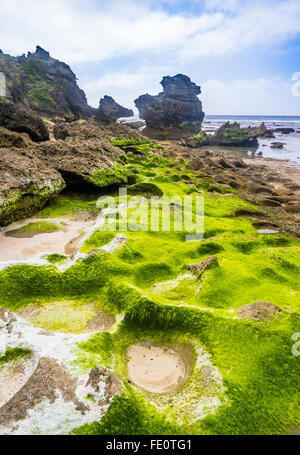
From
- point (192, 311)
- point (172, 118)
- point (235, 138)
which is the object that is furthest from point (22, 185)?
point (172, 118)

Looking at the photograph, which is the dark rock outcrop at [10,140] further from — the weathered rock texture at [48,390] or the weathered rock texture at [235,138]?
the weathered rock texture at [235,138]

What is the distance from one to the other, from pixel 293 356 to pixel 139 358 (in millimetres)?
3102

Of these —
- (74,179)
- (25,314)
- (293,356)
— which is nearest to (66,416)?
(25,314)

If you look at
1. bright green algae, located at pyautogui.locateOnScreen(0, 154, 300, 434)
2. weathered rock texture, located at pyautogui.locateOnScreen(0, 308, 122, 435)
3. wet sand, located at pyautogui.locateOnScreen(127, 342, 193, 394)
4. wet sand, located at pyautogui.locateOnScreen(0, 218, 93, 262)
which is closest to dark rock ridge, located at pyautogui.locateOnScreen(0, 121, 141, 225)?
wet sand, located at pyautogui.locateOnScreen(0, 218, 93, 262)

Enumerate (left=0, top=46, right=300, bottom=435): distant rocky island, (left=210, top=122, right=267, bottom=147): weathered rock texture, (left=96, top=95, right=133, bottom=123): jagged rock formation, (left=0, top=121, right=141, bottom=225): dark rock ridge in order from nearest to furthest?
(left=0, top=46, right=300, bottom=435): distant rocky island, (left=0, top=121, right=141, bottom=225): dark rock ridge, (left=210, top=122, right=267, bottom=147): weathered rock texture, (left=96, top=95, right=133, bottom=123): jagged rock formation

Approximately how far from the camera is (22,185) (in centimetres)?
1220

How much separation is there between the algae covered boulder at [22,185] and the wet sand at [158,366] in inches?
347

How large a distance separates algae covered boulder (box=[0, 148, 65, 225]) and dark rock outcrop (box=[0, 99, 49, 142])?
10.3 metres

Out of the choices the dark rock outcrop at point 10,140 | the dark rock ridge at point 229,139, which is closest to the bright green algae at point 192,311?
the dark rock outcrop at point 10,140

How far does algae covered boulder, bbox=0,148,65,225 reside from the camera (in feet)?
37.6

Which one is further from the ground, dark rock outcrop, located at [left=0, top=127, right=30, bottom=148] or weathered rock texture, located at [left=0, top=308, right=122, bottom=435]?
dark rock outcrop, located at [left=0, top=127, right=30, bottom=148]

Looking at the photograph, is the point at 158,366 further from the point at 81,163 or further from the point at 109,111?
the point at 109,111

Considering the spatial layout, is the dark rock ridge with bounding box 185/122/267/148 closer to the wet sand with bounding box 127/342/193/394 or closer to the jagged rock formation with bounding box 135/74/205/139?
the jagged rock formation with bounding box 135/74/205/139

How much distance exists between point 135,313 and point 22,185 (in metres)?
9.16
